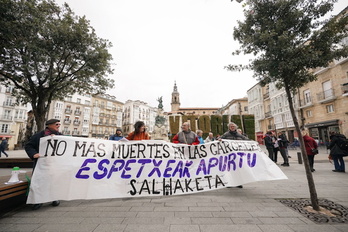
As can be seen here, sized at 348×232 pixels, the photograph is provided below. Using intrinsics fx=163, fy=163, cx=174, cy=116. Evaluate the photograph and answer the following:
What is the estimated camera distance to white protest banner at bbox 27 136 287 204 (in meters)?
3.40

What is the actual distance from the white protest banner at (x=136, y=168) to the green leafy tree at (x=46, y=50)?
966cm

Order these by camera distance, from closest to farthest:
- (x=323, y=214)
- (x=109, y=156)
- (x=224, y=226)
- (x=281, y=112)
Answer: (x=224, y=226)
(x=323, y=214)
(x=109, y=156)
(x=281, y=112)

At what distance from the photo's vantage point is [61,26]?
10453 mm

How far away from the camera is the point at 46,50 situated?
1023cm

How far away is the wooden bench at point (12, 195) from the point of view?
3.00 meters

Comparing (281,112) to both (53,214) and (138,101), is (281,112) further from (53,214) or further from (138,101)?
(138,101)

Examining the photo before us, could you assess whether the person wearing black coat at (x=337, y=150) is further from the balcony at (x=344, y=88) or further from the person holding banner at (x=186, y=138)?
the balcony at (x=344, y=88)

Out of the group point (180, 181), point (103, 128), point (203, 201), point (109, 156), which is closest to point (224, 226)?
point (203, 201)

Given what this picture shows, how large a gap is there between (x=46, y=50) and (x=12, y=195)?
10.3m

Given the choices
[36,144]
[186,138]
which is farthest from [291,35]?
[36,144]

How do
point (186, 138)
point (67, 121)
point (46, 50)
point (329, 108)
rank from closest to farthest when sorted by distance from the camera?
1. point (186, 138)
2. point (46, 50)
3. point (329, 108)
4. point (67, 121)

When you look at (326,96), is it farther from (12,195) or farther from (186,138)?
(12,195)

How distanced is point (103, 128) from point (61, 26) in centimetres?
5278

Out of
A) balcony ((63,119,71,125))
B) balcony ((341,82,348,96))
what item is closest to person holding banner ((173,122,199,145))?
balcony ((341,82,348,96))
